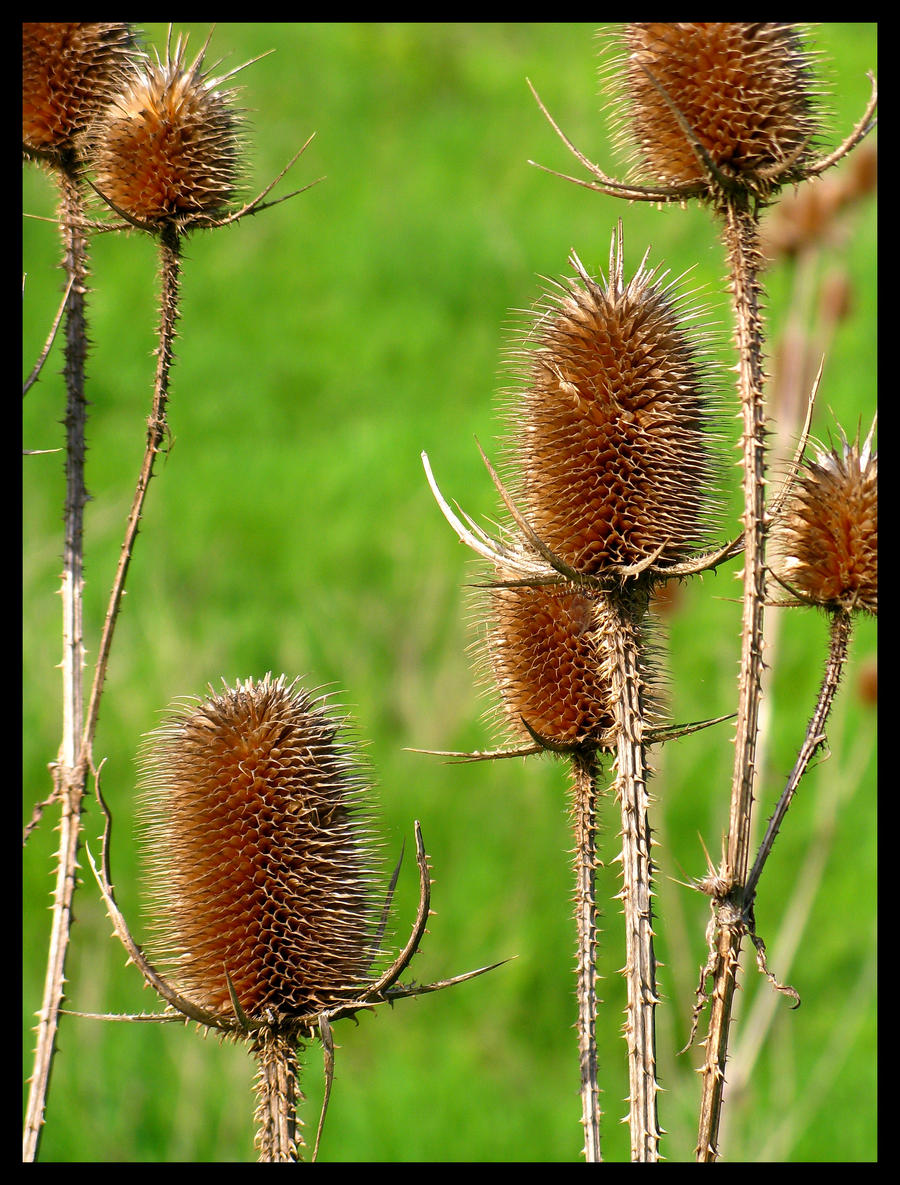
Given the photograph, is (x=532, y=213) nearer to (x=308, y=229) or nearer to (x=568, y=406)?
(x=308, y=229)

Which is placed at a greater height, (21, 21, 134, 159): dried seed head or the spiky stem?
(21, 21, 134, 159): dried seed head

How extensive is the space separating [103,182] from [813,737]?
1.50m

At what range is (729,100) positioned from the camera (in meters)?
1.71

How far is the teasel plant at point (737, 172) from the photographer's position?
1.61 metres

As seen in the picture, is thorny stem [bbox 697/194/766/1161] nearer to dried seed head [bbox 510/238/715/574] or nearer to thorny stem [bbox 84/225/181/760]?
dried seed head [bbox 510/238/715/574]

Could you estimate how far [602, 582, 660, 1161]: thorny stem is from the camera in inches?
63.2

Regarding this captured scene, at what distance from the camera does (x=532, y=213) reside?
42.3 ft

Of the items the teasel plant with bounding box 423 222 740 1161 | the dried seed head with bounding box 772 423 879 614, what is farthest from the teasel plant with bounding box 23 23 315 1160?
the dried seed head with bounding box 772 423 879 614

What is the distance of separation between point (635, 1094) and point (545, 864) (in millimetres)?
5091

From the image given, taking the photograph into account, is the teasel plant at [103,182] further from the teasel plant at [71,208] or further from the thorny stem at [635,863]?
the thorny stem at [635,863]

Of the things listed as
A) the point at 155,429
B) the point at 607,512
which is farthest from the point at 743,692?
the point at 155,429

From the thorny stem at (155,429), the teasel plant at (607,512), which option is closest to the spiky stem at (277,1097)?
the teasel plant at (607,512)

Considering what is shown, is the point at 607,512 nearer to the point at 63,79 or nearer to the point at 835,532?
the point at 835,532
